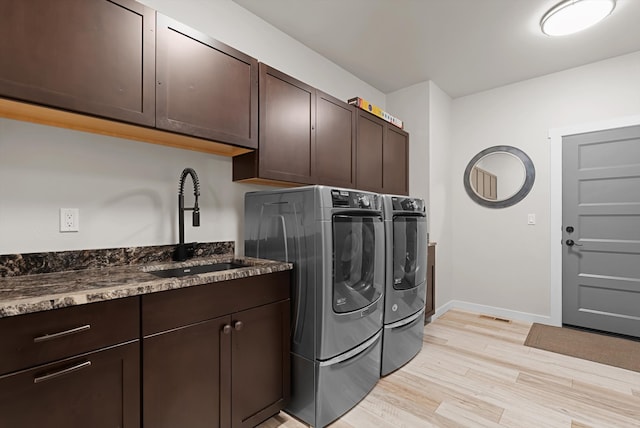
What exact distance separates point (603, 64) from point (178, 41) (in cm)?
388

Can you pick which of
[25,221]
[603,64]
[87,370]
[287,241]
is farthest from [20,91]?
[603,64]

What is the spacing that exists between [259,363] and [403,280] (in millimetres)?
1293

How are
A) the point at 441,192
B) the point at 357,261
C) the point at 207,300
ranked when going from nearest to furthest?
the point at 207,300, the point at 357,261, the point at 441,192

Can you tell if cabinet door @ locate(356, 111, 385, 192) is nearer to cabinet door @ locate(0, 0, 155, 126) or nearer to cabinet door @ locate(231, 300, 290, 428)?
cabinet door @ locate(231, 300, 290, 428)

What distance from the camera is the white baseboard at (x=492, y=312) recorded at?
3.43 m

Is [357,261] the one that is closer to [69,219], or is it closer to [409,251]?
[409,251]

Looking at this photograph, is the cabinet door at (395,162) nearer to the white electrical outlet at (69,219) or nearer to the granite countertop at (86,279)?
the granite countertop at (86,279)

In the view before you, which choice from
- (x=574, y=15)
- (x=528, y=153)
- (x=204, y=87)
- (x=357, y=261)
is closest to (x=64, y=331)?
(x=204, y=87)

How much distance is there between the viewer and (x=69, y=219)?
156 cm

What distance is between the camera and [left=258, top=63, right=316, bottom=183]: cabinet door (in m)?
2.01

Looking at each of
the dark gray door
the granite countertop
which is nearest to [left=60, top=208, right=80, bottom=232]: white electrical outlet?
the granite countertop

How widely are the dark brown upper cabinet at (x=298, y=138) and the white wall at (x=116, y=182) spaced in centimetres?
34

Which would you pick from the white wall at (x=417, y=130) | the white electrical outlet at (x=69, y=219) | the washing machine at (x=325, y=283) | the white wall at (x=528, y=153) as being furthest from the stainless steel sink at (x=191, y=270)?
the white wall at (x=528, y=153)

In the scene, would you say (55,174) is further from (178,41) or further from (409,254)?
(409,254)
